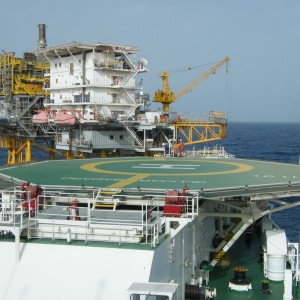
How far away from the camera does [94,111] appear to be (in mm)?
36625

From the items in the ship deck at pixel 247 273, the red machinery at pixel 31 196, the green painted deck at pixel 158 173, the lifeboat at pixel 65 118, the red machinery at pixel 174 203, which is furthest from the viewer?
the lifeboat at pixel 65 118

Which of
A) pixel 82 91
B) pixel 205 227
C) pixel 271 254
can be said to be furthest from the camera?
pixel 82 91

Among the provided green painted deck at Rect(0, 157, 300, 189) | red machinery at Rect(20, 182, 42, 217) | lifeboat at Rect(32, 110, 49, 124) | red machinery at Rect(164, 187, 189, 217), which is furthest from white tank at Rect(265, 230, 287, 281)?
lifeboat at Rect(32, 110, 49, 124)

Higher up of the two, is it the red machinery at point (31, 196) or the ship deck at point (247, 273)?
the red machinery at point (31, 196)

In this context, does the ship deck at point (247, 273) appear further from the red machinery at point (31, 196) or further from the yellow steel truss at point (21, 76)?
the yellow steel truss at point (21, 76)

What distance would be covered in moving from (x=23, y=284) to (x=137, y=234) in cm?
279

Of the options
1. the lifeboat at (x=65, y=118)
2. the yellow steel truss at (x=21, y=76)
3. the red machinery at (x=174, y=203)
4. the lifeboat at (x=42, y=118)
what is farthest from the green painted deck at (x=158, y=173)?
the yellow steel truss at (x=21, y=76)

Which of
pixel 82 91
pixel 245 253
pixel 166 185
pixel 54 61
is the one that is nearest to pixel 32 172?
pixel 166 185

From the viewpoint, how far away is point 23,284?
39.4ft

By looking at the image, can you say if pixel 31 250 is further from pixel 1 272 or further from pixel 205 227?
pixel 205 227

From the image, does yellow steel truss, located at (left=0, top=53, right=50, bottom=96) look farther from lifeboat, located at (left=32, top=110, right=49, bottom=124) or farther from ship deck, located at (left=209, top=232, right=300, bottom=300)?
Answer: ship deck, located at (left=209, top=232, right=300, bottom=300)

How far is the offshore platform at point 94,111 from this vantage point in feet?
121

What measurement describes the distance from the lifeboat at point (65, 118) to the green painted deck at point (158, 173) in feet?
34.9

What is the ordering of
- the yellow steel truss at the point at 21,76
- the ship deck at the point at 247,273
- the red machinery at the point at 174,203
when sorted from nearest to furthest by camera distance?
the red machinery at the point at 174,203, the ship deck at the point at 247,273, the yellow steel truss at the point at 21,76
